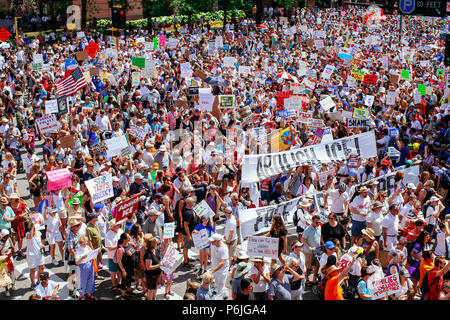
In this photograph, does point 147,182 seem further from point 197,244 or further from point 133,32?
point 133,32

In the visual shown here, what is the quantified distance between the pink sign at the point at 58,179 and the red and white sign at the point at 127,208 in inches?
77.9

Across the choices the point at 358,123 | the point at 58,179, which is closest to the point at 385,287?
the point at 58,179

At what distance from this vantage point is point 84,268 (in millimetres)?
8914

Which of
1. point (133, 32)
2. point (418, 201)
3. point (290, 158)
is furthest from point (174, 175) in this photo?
point (133, 32)

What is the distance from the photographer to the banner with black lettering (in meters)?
11.0

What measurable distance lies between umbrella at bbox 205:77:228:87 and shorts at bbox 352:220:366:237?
11358mm

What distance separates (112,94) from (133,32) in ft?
77.9

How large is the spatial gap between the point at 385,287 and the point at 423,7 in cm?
1301

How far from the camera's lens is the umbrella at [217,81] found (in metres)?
20.8

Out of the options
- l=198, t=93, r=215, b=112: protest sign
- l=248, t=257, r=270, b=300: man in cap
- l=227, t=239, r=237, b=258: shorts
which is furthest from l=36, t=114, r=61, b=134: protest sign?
l=248, t=257, r=270, b=300: man in cap

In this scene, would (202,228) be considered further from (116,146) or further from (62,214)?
(116,146)

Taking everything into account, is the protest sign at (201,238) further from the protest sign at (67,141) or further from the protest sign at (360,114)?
the protest sign at (360,114)

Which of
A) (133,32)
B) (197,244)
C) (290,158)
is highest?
(133,32)

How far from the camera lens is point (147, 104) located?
1844cm
